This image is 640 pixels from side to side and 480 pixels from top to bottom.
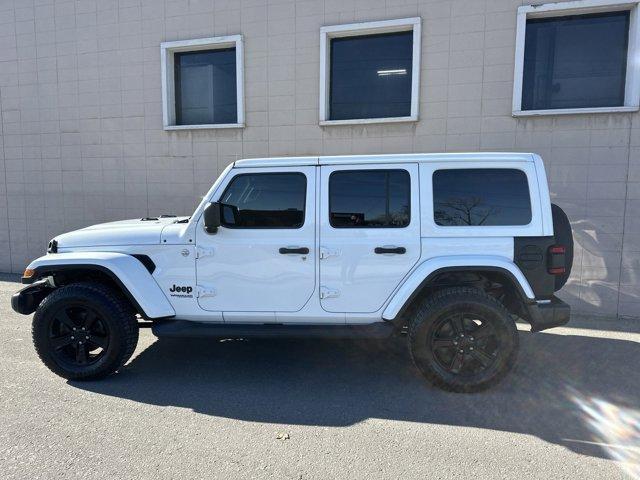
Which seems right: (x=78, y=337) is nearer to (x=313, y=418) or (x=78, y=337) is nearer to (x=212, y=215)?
(x=212, y=215)

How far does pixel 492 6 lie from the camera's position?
615cm

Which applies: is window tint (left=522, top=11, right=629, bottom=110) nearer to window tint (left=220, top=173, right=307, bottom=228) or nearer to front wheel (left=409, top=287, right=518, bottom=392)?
front wheel (left=409, top=287, right=518, bottom=392)

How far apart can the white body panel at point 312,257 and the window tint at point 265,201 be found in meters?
0.06

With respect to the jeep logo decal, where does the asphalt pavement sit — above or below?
below

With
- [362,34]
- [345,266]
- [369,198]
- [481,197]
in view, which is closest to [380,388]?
[345,266]

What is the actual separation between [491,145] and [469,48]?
143 centimetres

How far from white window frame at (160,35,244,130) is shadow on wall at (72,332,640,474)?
161 inches

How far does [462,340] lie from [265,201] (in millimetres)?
2075

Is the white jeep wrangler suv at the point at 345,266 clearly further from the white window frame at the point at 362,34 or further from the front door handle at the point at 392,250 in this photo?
the white window frame at the point at 362,34

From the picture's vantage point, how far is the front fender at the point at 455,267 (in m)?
3.60

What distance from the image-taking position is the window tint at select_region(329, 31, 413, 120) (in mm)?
6844

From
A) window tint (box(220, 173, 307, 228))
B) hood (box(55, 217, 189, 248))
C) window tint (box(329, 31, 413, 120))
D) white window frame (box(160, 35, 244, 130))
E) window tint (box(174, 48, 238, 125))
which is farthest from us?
window tint (box(174, 48, 238, 125))

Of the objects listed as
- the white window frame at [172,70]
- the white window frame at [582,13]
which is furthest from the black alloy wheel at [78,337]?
the white window frame at [582,13]

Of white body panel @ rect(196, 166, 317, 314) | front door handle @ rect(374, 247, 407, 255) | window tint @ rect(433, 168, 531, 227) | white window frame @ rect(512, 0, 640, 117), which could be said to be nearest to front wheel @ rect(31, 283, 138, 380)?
white body panel @ rect(196, 166, 317, 314)
